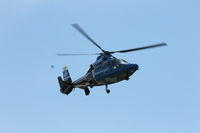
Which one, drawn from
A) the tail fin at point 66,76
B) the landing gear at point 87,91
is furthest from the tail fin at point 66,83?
the landing gear at point 87,91

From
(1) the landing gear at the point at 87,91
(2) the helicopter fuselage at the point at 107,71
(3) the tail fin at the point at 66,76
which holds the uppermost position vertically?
(2) the helicopter fuselage at the point at 107,71

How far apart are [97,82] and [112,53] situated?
4.32 m

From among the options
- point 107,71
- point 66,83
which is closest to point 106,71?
point 107,71

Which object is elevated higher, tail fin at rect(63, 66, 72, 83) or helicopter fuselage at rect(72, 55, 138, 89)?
helicopter fuselage at rect(72, 55, 138, 89)

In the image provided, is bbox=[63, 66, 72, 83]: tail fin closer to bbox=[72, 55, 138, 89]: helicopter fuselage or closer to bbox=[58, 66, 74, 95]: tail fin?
bbox=[58, 66, 74, 95]: tail fin

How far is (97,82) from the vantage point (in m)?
66.4

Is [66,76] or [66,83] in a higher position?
[66,76]

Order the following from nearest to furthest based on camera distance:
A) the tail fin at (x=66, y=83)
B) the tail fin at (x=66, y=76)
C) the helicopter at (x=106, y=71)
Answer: the helicopter at (x=106, y=71) < the tail fin at (x=66, y=83) < the tail fin at (x=66, y=76)

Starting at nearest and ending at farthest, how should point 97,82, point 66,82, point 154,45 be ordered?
point 154,45
point 97,82
point 66,82

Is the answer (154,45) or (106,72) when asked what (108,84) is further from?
(154,45)

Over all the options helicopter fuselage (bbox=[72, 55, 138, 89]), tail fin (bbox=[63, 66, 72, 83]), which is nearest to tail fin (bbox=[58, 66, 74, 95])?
tail fin (bbox=[63, 66, 72, 83])

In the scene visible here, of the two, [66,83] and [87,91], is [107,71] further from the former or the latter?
[66,83]

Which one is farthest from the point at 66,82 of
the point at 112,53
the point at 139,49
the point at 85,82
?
the point at 139,49

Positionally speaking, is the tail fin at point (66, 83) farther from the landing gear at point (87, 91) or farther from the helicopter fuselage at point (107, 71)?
the helicopter fuselage at point (107, 71)
